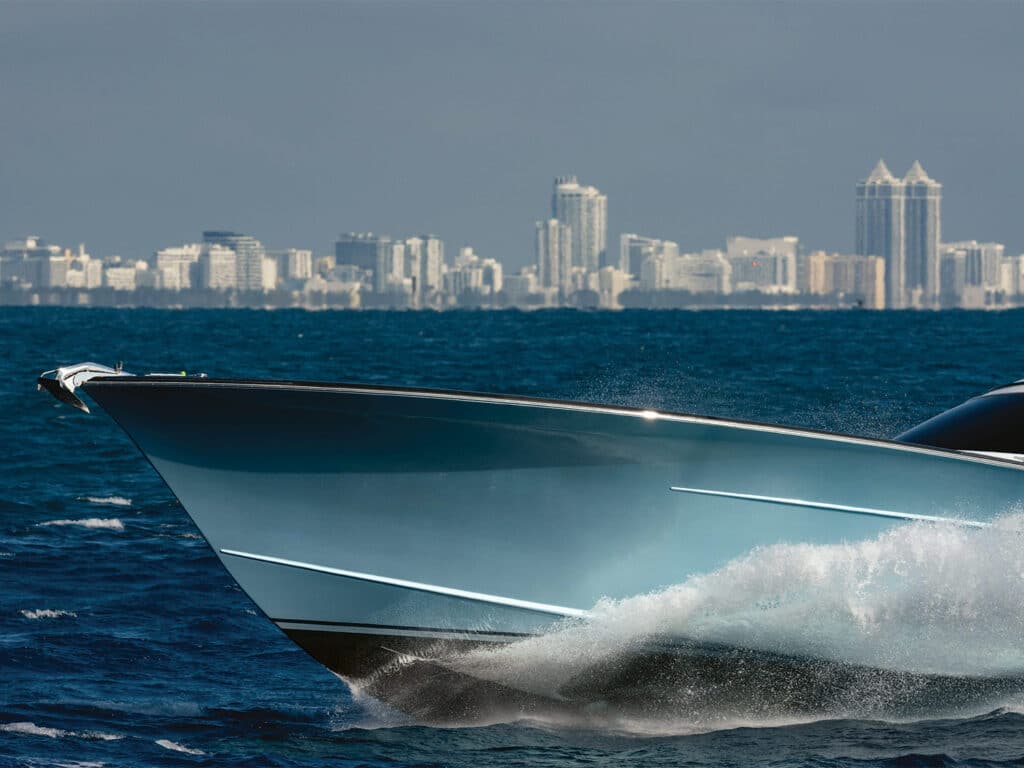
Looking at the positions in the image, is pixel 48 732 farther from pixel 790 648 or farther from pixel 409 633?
pixel 790 648

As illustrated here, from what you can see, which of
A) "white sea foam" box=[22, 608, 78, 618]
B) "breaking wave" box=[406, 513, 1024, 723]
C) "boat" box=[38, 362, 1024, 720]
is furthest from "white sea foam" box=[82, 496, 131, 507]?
"breaking wave" box=[406, 513, 1024, 723]

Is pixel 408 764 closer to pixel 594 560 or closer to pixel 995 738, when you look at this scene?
pixel 594 560

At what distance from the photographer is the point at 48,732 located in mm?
8672

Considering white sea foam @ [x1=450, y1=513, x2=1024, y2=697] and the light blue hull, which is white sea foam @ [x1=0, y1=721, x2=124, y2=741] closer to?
the light blue hull

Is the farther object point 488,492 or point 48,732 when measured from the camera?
point 48,732

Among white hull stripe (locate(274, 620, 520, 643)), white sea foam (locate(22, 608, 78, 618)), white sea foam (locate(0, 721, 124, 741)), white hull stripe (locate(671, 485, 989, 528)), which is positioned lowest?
white sea foam (locate(0, 721, 124, 741))

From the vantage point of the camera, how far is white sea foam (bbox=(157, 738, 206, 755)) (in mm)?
8500

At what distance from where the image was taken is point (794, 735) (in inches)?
344

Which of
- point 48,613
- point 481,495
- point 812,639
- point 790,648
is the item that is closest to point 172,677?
point 48,613

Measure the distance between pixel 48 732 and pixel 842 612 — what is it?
424 cm

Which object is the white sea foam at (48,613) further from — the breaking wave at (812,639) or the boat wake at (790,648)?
the breaking wave at (812,639)

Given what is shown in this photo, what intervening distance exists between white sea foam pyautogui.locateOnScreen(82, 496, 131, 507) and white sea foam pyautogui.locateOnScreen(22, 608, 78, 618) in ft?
16.7

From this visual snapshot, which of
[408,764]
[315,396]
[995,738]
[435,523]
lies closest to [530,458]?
[435,523]

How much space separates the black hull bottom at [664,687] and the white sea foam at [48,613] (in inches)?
120
